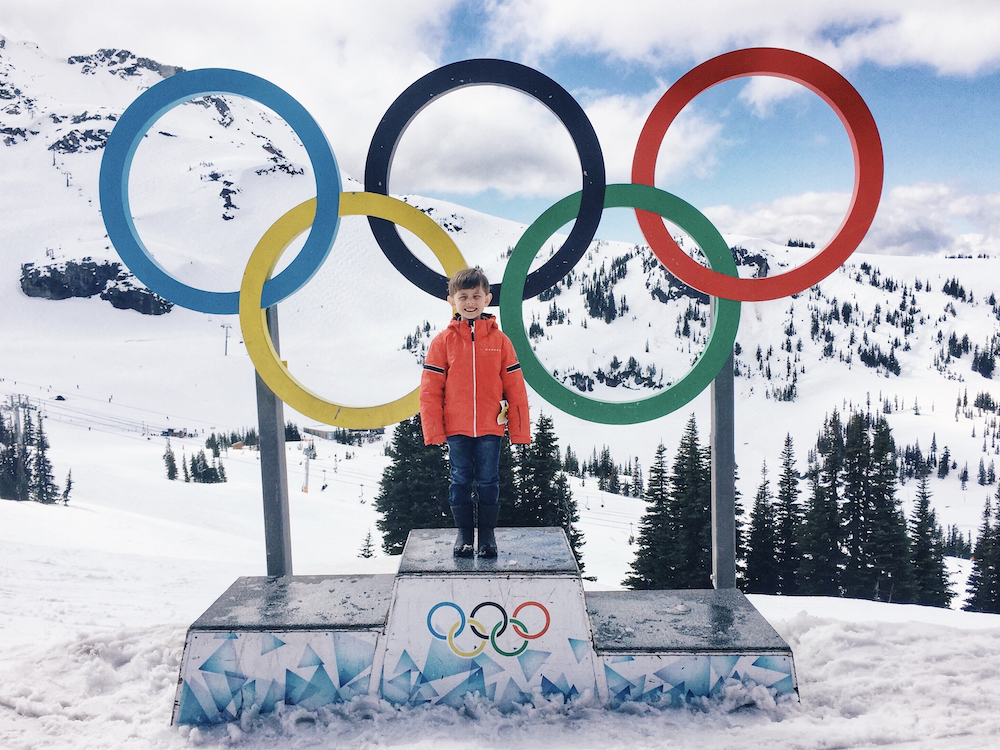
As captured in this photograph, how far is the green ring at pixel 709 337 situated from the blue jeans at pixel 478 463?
779 mm

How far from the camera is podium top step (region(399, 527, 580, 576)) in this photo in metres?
3.51

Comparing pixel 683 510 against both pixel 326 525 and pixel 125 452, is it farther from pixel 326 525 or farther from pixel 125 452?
pixel 125 452

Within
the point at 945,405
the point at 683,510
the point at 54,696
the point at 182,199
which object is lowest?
the point at 945,405

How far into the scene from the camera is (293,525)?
91.9 ft

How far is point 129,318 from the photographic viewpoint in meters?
136

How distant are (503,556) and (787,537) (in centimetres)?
2126

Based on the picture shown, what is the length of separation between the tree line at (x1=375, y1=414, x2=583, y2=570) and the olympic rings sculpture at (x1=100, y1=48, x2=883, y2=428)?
10.8 m

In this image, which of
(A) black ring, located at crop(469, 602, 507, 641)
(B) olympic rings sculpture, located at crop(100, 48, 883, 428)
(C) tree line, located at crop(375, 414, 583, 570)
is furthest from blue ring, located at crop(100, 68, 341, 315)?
(C) tree line, located at crop(375, 414, 583, 570)

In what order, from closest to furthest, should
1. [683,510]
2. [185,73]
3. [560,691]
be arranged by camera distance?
[560,691], [185,73], [683,510]

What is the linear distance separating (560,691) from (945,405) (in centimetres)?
16495

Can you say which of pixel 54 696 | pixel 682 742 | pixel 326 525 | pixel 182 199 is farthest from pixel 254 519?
pixel 182 199

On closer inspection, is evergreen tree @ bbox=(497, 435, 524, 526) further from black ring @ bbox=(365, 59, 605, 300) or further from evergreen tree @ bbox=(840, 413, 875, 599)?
evergreen tree @ bbox=(840, 413, 875, 599)

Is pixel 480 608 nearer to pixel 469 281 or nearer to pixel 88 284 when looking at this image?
pixel 469 281

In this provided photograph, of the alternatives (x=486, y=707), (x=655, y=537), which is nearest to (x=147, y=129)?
(x=486, y=707)
